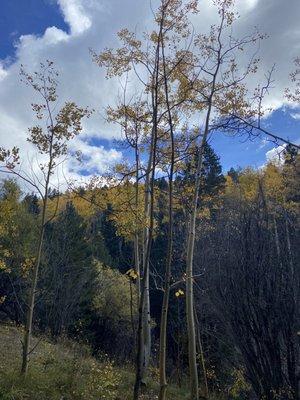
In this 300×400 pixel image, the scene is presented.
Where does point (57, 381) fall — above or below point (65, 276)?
below

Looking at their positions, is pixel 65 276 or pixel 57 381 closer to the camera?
pixel 57 381

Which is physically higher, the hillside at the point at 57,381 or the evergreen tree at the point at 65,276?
the evergreen tree at the point at 65,276

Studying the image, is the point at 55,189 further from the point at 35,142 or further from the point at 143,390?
the point at 143,390

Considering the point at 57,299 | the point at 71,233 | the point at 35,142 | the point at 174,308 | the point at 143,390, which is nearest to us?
the point at 35,142

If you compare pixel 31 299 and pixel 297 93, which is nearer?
pixel 31 299

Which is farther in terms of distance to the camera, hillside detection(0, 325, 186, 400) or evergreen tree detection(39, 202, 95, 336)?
evergreen tree detection(39, 202, 95, 336)

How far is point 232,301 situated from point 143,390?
13.0 ft

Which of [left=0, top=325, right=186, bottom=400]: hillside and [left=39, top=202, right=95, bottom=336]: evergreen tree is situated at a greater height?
[left=39, top=202, right=95, bottom=336]: evergreen tree

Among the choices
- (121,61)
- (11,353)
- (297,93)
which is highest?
(121,61)

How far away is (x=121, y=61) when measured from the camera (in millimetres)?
9297

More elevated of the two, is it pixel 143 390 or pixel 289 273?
pixel 289 273

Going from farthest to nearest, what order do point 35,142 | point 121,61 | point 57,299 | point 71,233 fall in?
point 71,233 → point 57,299 → point 121,61 → point 35,142

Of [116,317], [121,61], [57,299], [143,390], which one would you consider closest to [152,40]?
[121,61]

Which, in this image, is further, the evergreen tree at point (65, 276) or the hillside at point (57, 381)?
the evergreen tree at point (65, 276)
